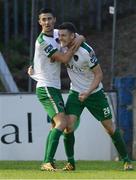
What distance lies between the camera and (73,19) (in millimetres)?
16609

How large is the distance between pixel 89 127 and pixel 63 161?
24.9 inches

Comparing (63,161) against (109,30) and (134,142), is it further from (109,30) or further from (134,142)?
(109,30)

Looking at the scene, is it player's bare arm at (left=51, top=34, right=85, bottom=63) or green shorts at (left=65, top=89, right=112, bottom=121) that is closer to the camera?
player's bare arm at (left=51, top=34, right=85, bottom=63)

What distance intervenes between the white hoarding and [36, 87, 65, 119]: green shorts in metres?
2.14

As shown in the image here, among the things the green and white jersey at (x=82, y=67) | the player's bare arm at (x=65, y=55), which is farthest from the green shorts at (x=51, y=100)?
the player's bare arm at (x=65, y=55)

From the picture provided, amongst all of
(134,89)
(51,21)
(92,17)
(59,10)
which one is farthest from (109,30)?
(51,21)

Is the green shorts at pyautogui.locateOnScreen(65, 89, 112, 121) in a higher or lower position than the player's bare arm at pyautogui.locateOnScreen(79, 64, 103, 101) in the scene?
lower

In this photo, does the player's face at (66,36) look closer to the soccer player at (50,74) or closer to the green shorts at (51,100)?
the soccer player at (50,74)

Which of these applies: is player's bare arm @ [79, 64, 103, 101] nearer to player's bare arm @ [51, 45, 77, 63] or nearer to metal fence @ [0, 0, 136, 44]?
player's bare arm @ [51, 45, 77, 63]

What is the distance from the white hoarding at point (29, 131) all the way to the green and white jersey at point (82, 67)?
7.07ft

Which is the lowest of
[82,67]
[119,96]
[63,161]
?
[63,161]

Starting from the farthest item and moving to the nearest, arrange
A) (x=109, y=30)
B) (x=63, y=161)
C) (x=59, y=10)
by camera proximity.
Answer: (x=109, y=30), (x=59, y=10), (x=63, y=161)

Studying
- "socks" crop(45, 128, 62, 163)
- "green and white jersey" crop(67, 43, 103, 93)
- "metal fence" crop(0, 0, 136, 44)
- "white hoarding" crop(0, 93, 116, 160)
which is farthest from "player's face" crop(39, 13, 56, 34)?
"metal fence" crop(0, 0, 136, 44)

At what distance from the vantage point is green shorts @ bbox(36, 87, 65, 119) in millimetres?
10422
